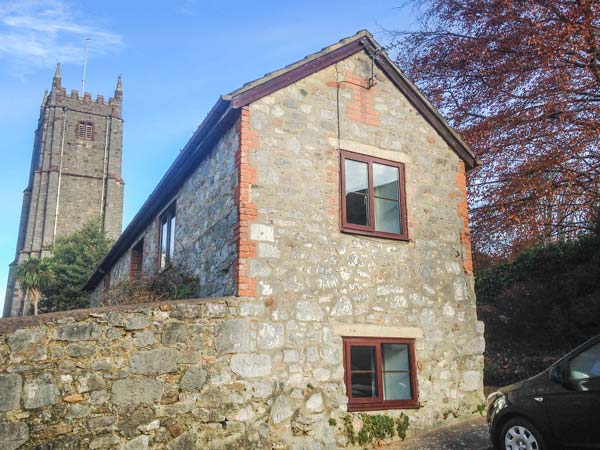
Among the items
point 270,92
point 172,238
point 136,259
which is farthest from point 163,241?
point 270,92

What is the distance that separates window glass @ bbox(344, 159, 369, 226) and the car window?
4.17 meters

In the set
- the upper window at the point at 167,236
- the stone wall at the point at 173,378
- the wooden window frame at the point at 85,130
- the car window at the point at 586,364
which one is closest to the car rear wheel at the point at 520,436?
the car window at the point at 586,364

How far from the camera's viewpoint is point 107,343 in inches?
262

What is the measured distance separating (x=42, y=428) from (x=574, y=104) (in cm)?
1198

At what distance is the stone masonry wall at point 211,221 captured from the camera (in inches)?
329

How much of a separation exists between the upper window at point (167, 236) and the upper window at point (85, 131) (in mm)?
45726

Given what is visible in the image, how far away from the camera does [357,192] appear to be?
9305mm

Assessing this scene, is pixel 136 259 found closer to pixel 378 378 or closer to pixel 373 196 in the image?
pixel 373 196

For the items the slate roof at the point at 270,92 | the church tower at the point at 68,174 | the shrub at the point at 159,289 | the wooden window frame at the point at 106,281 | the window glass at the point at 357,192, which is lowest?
the shrub at the point at 159,289

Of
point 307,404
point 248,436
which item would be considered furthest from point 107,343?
point 307,404

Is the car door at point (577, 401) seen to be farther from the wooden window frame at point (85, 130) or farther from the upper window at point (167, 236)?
the wooden window frame at point (85, 130)

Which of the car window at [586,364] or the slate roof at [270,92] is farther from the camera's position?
the slate roof at [270,92]

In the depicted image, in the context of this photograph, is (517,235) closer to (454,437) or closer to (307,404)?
(454,437)

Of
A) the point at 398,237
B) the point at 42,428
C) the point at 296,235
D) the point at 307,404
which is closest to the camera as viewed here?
the point at 42,428
